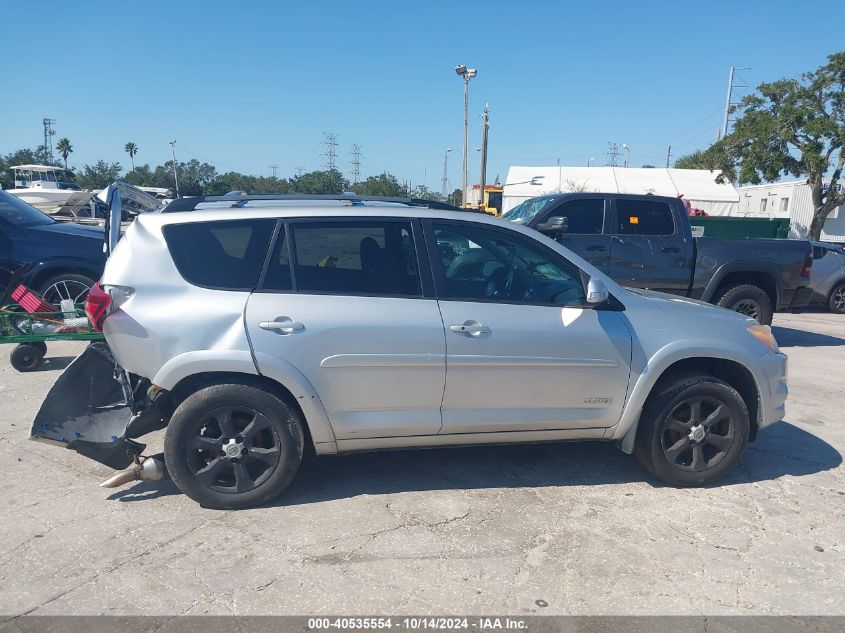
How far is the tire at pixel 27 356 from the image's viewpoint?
21.9 ft

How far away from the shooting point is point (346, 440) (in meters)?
3.85

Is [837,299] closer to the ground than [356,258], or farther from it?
closer to the ground

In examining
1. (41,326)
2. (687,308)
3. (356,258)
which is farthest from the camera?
(41,326)

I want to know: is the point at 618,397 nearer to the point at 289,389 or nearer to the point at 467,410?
the point at 467,410

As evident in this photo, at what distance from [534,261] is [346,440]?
1.64m

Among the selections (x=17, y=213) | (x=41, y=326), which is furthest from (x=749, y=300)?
(x=17, y=213)

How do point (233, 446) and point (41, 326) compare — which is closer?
point (233, 446)

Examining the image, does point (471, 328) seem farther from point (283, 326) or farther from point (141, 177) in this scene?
point (141, 177)

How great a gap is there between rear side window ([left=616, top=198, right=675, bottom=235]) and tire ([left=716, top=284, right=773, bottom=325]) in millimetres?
1149

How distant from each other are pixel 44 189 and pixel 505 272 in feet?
146

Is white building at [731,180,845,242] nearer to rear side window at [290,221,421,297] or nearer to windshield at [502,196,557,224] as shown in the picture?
windshield at [502,196,557,224]

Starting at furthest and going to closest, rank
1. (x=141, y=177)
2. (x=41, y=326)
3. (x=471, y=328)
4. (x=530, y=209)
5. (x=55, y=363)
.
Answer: (x=141, y=177) < (x=530, y=209) < (x=55, y=363) < (x=41, y=326) < (x=471, y=328)

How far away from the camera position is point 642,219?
8.48m

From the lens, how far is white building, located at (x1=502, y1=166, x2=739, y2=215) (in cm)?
3269
